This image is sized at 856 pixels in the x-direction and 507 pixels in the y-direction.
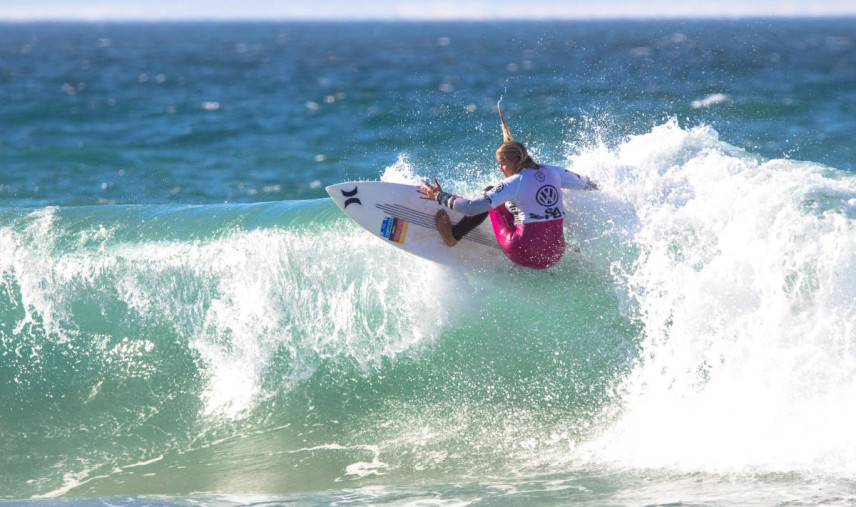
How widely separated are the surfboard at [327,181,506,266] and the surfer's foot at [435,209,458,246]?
2.1 inches

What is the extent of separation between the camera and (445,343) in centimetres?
677

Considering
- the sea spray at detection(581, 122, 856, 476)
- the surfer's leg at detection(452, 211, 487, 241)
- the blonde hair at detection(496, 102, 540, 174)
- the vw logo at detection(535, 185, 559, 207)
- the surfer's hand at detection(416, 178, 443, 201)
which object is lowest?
the sea spray at detection(581, 122, 856, 476)

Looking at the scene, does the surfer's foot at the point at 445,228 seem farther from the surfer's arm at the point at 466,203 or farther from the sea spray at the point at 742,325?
the sea spray at the point at 742,325

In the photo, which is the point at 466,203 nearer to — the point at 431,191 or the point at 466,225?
the point at 431,191

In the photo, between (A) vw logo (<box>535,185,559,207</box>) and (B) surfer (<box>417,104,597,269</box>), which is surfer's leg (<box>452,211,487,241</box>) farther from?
(A) vw logo (<box>535,185,559,207</box>)

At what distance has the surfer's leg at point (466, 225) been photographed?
6461mm

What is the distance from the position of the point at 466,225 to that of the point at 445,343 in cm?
103

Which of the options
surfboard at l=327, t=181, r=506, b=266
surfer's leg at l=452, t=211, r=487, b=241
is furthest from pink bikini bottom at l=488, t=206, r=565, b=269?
surfboard at l=327, t=181, r=506, b=266

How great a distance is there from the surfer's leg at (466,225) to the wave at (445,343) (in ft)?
1.15

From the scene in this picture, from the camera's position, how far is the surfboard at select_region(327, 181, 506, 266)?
659 centimetres

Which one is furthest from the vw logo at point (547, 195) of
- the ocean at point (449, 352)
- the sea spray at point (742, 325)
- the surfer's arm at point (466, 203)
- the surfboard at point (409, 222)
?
the sea spray at point (742, 325)

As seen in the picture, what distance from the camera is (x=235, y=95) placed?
2861 centimetres

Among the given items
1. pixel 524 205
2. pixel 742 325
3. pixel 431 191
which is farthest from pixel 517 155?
pixel 742 325

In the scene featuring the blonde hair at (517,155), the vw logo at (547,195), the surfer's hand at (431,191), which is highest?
the blonde hair at (517,155)
